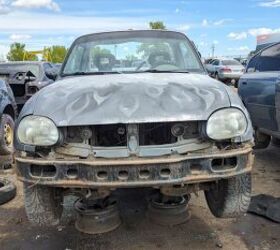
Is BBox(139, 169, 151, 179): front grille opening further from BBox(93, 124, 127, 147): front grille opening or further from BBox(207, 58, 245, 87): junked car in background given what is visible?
BBox(207, 58, 245, 87): junked car in background

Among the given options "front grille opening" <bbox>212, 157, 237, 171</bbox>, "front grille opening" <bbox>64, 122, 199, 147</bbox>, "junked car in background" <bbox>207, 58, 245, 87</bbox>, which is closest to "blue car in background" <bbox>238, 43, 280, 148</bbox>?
"front grille opening" <bbox>212, 157, 237, 171</bbox>

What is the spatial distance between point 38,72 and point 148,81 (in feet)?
26.6

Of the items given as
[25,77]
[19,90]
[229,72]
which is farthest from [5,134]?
[229,72]

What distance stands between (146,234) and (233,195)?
3.26 feet

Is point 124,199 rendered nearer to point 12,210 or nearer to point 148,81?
point 12,210

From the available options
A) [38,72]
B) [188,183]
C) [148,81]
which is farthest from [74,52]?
[38,72]

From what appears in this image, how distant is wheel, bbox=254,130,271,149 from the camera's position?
7.22 metres

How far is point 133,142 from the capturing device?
3.18 metres

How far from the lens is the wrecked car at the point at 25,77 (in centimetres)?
1024

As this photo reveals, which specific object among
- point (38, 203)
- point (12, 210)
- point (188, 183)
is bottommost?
point (12, 210)

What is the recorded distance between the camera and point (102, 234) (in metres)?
4.15

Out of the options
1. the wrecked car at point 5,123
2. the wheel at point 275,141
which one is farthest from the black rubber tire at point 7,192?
the wheel at point 275,141

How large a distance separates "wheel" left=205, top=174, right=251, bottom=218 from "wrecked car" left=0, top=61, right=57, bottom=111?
6596mm

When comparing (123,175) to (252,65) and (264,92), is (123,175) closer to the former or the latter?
(264,92)
